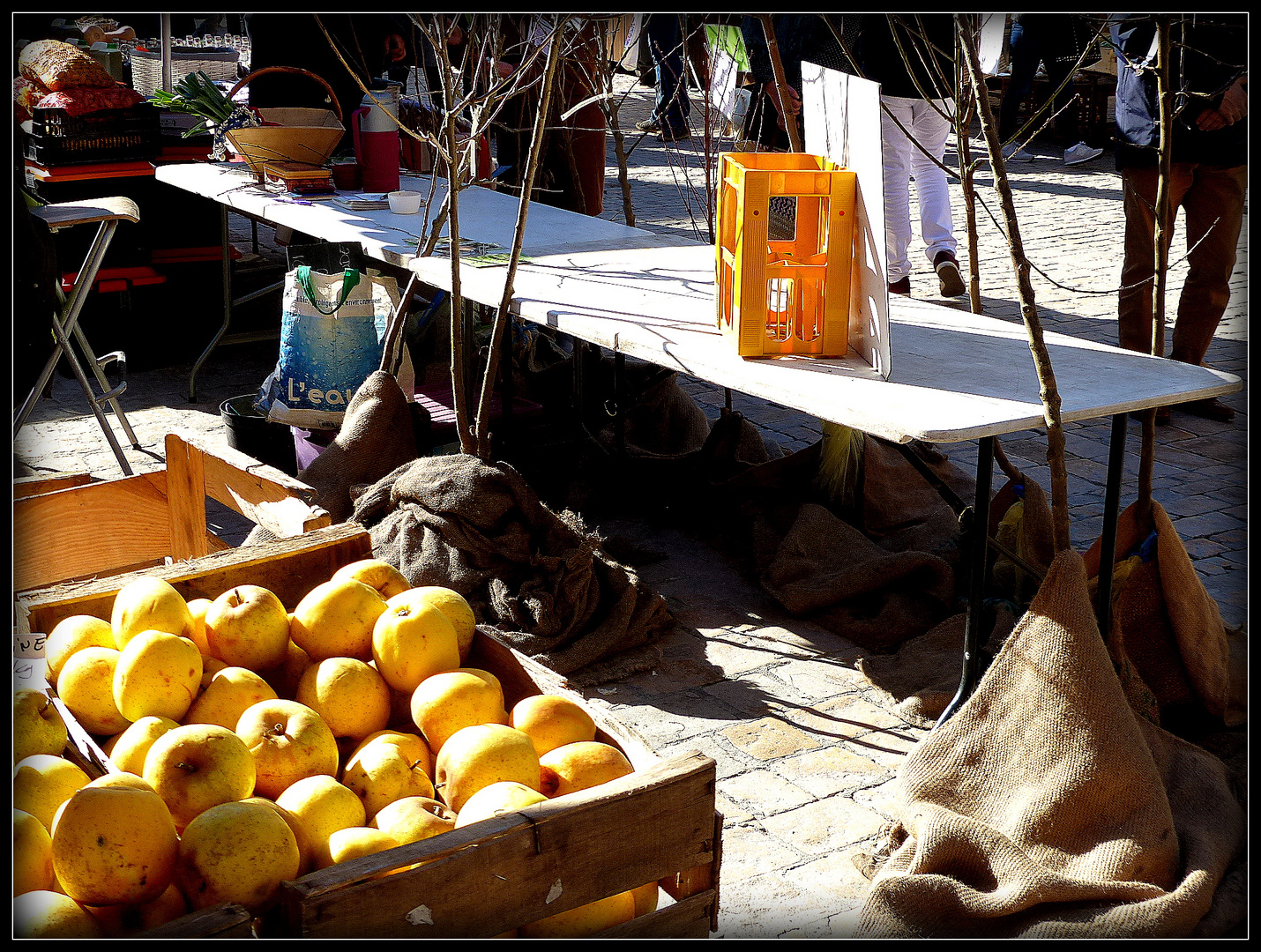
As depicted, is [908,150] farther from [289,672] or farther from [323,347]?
[289,672]

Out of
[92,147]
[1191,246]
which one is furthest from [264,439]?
[1191,246]

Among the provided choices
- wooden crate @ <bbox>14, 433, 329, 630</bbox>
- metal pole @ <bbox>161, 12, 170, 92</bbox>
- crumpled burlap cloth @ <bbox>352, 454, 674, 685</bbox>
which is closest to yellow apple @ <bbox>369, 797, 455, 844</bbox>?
wooden crate @ <bbox>14, 433, 329, 630</bbox>

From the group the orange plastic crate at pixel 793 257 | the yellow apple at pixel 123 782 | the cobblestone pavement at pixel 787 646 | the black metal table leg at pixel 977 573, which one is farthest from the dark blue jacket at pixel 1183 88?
the yellow apple at pixel 123 782

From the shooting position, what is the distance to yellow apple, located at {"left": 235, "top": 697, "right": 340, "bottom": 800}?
6.15ft

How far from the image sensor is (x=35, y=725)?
1.85 m

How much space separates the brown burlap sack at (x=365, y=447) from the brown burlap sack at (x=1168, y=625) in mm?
2361

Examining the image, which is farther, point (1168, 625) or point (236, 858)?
point (1168, 625)

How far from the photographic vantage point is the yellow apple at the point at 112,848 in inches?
60.6

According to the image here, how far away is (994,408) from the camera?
106 inches

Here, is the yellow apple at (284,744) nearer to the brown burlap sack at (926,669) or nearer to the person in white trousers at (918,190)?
the brown burlap sack at (926,669)

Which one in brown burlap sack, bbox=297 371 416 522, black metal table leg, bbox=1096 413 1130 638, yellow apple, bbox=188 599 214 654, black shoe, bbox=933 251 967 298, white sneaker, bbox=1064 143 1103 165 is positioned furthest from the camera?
white sneaker, bbox=1064 143 1103 165

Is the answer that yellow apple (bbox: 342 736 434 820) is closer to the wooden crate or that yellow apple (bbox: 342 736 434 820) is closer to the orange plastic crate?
the wooden crate

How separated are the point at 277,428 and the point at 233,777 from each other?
3255 millimetres

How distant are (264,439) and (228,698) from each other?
299 cm
